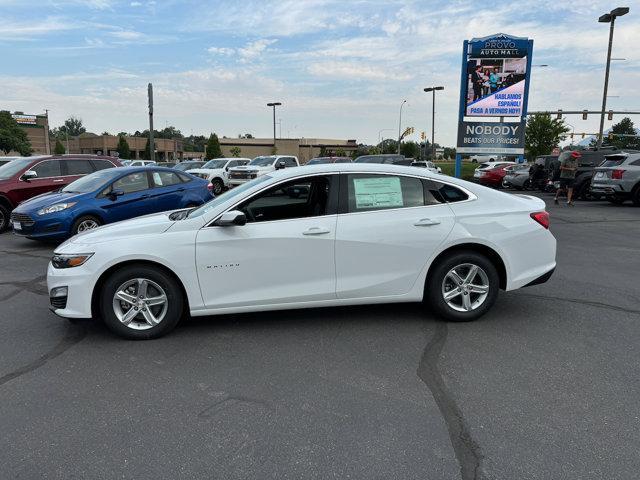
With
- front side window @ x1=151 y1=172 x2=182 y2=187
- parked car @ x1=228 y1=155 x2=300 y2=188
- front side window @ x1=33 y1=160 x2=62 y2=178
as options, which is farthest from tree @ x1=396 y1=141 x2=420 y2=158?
front side window @ x1=151 y1=172 x2=182 y2=187

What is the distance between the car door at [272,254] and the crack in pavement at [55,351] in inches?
49.0

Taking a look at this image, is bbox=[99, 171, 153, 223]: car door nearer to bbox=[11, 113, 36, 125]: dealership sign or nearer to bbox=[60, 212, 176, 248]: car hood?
bbox=[60, 212, 176, 248]: car hood

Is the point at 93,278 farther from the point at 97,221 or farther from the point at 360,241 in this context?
the point at 97,221

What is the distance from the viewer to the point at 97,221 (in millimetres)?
9188

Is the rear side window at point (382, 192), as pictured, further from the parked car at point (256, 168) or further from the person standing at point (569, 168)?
the parked car at point (256, 168)

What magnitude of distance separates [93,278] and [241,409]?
1.91 metres

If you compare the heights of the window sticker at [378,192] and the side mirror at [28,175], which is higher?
the window sticker at [378,192]

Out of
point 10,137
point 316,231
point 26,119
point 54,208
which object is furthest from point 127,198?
point 26,119

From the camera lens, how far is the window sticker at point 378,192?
183 inches

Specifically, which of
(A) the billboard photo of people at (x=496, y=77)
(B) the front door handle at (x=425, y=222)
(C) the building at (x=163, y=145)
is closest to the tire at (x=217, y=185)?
(A) the billboard photo of people at (x=496, y=77)

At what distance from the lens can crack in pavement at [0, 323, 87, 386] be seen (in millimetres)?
3717

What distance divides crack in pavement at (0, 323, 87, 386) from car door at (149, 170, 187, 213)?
17.6 feet

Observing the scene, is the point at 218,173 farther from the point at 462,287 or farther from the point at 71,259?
the point at 462,287

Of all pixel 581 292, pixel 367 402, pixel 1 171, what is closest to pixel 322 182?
pixel 367 402
